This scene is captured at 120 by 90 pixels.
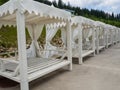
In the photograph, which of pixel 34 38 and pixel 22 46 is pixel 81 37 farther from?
pixel 22 46

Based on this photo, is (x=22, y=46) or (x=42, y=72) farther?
(x=42, y=72)

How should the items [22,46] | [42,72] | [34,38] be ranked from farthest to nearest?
[34,38] → [42,72] → [22,46]

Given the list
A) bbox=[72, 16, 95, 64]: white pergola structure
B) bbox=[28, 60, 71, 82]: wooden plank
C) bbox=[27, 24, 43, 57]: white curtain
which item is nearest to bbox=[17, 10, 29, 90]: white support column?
bbox=[28, 60, 71, 82]: wooden plank

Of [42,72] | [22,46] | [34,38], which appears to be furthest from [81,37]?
[22,46]

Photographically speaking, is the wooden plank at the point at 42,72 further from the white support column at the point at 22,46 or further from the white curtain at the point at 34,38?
the white curtain at the point at 34,38

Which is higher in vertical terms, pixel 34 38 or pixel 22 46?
pixel 34 38

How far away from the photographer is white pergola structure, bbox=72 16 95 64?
7.31 m

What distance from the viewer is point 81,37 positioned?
7469mm

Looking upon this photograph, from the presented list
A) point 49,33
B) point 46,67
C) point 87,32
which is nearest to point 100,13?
point 87,32

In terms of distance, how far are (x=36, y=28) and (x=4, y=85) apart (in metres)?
3.37

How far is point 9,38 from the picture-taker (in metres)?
12.5

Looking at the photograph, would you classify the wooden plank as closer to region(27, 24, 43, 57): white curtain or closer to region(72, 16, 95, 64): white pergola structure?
region(72, 16, 95, 64): white pergola structure

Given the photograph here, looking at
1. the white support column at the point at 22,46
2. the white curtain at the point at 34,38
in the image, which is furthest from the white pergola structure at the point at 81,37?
the white support column at the point at 22,46

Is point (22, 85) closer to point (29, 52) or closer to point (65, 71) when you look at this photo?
point (65, 71)
